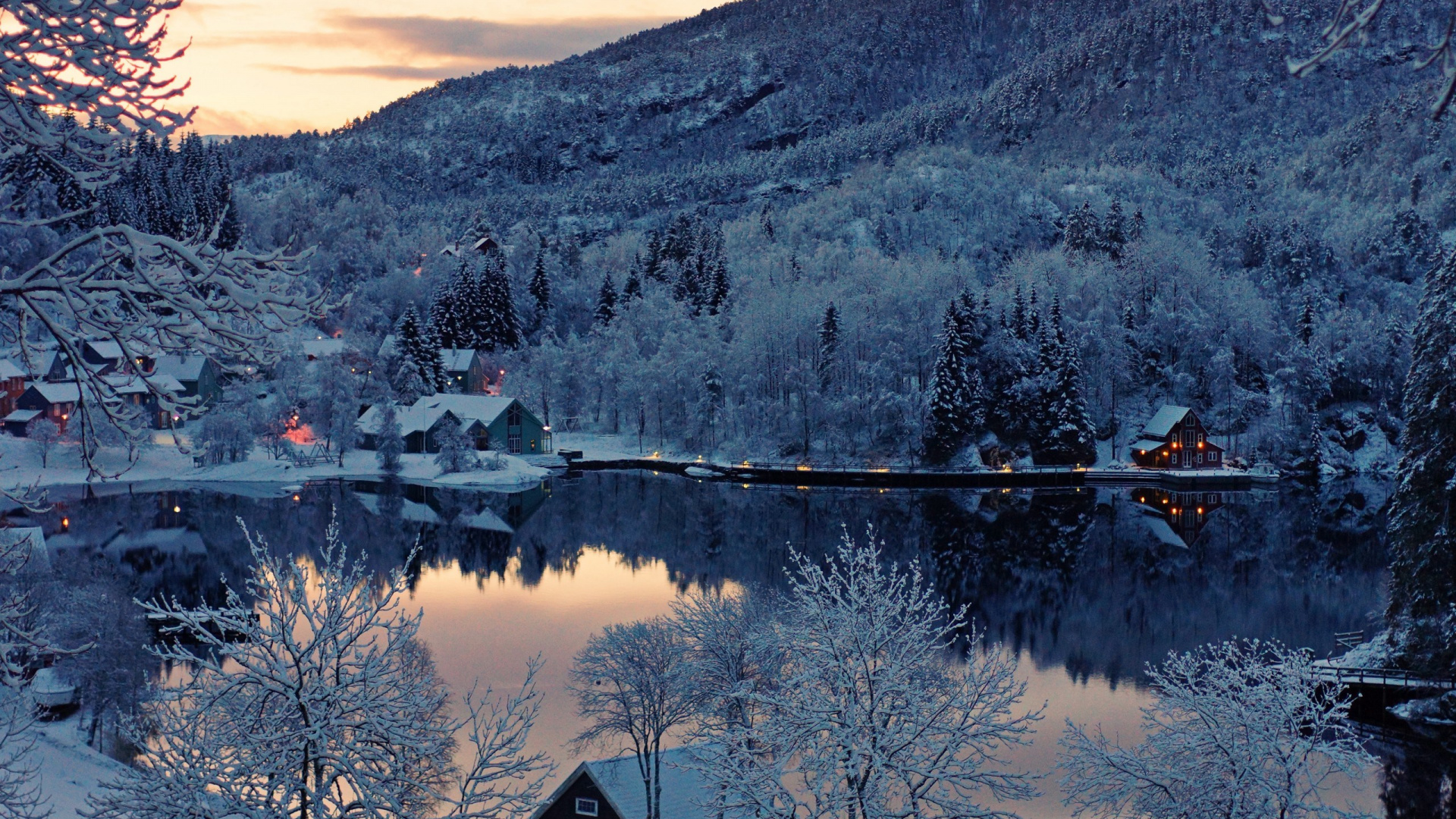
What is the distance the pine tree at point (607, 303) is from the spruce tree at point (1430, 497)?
220 feet

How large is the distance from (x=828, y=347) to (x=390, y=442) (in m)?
29.2

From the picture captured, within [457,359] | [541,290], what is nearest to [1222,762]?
[457,359]

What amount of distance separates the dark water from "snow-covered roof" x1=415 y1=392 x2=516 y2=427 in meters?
11.8

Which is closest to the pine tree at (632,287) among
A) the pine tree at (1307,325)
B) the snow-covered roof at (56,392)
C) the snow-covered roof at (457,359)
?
the snow-covered roof at (457,359)

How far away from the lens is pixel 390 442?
65.6 meters

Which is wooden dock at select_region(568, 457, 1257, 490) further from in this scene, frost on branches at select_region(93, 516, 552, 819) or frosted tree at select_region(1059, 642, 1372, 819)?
frost on branches at select_region(93, 516, 552, 819)

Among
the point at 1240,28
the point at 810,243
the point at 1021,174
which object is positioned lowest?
the point at 810,243

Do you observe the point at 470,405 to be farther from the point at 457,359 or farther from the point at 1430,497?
the point at 1430,497

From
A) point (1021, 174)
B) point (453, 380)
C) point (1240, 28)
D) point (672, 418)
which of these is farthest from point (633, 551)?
point (1240, 28)

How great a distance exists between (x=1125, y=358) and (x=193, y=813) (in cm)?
7445

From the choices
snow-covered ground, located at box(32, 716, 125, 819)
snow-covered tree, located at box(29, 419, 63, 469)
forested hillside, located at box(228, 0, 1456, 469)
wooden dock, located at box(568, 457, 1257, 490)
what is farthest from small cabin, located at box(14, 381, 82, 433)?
snow-covered ground, located at box(32, 716, 125, 819)

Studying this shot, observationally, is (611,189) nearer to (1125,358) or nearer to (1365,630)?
(1125,358)

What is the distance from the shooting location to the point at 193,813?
8078mm

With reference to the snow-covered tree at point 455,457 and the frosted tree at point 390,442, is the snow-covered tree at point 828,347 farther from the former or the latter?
the frosted tree at point 390,442
